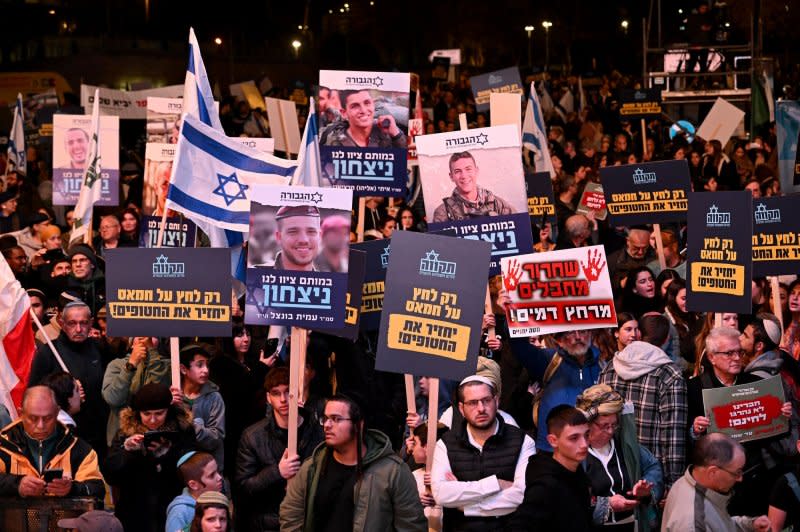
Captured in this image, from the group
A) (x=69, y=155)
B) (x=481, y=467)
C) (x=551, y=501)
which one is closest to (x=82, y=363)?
(x=481, y=467)

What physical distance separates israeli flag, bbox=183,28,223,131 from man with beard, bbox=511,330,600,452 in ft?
9.43

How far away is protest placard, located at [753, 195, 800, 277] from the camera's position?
11.2m

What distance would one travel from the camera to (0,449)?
28.0ft

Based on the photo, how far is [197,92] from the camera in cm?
1125

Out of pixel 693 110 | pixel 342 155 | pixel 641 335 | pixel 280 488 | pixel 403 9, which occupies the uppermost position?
pixel 403 9

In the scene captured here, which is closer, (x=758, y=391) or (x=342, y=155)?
(x=758, y=391)

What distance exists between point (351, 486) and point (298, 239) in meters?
1.93

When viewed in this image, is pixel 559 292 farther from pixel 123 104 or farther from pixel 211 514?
pixel 123 104

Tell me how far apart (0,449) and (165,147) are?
6.52 m

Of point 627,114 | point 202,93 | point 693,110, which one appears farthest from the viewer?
point 693,110

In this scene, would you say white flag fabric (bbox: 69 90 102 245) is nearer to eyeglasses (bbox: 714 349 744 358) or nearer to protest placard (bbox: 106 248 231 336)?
protest placard (bbox: 106 248 231 336)

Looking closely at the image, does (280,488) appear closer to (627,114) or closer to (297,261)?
(297,261)

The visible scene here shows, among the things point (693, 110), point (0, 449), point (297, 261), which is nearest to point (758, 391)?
point (297, 261)

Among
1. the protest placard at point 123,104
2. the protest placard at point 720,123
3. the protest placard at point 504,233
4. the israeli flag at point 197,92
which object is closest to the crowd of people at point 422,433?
the protest placard at point 504,233
